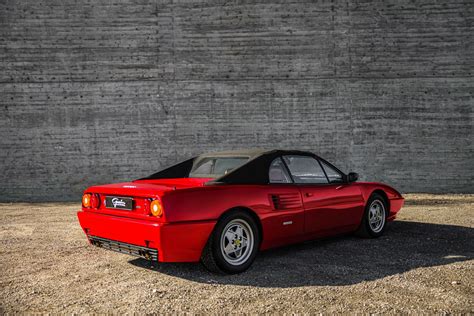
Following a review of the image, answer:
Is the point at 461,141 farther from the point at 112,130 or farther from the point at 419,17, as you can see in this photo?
the point at 112,130

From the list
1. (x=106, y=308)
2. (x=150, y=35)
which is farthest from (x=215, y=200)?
(x=150, y=35)

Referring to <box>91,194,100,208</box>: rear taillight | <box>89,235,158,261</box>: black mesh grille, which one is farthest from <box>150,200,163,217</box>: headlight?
<box>91,194,100,208</box>: rear taillight

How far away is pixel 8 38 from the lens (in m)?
11.3

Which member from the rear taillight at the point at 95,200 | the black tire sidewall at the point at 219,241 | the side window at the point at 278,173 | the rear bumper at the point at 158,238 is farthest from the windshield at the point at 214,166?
the rear taillight at the point at 95,200

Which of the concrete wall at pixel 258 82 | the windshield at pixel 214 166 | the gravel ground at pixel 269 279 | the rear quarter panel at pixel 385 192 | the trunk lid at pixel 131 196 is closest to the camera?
the gravel ground at pixel 269 279

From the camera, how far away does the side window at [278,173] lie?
4138 mm

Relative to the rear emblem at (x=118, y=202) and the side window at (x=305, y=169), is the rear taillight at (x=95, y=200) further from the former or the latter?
the side window at (x=305, y=169)

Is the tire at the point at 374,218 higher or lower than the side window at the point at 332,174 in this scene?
lower

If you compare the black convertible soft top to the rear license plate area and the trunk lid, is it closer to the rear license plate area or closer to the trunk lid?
the trunk lid

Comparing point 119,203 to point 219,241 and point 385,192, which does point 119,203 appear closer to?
point 219,241

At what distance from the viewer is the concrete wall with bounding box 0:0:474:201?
37.2 feet

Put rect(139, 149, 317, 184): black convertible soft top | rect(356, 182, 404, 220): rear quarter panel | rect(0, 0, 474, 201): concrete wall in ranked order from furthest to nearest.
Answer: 1. rect(0, 0, 474, 201): concrete wall
2. rect(356, 182, 404, 220): rear quarter panel
3. rect(139, 149, 317, 184): black convertible soft top

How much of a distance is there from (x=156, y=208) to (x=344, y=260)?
210cm

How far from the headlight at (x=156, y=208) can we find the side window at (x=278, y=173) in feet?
4.15
